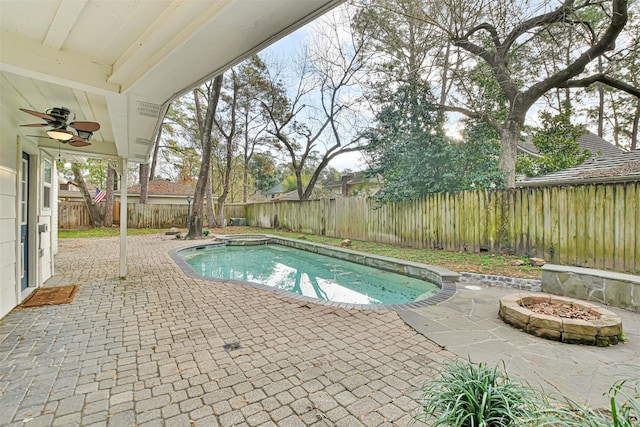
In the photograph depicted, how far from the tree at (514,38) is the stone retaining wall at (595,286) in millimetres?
3977

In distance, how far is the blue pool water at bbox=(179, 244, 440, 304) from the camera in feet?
16.1

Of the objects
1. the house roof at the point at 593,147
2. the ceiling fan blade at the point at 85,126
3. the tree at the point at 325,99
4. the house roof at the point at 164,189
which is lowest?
the ceiling fan blade at the point at 85,126

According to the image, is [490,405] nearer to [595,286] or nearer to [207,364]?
[207,364]

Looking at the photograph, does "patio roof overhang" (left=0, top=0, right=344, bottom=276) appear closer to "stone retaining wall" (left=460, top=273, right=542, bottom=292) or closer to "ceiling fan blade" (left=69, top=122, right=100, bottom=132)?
"ceiling fan blade" (left=69, top=122, right=100, bottom=132)

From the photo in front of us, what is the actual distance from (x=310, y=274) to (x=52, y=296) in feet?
14.8

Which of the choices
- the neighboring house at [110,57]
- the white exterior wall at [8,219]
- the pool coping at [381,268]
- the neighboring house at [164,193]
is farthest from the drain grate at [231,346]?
the neighboring house at [164,193]

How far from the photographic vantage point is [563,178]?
22.7 ft

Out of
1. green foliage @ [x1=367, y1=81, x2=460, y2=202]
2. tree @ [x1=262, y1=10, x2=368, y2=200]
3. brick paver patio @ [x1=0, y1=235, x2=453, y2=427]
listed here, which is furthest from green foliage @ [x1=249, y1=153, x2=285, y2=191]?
brick paver patio @ [x1=0, y1=235, x2=453, y2=427]

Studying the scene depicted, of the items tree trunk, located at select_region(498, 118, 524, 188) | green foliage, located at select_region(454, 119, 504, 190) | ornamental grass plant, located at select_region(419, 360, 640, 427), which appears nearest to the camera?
ornamental grass plant, located at select_region(419, 360, 640, 427)

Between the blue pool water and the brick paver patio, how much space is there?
62.0 inches

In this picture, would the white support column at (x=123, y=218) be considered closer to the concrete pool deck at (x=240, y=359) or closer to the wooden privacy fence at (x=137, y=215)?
the concrete pool deck at (x=240, y=359)

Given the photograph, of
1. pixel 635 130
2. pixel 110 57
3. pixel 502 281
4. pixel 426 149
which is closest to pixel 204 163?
pixel 426 149

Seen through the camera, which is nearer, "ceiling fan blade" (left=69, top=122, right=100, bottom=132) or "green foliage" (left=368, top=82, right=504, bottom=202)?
"ceiling fan blade" (left=69, top=122, right=100, bottom=132)

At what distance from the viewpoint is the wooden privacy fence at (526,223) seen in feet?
15.3
